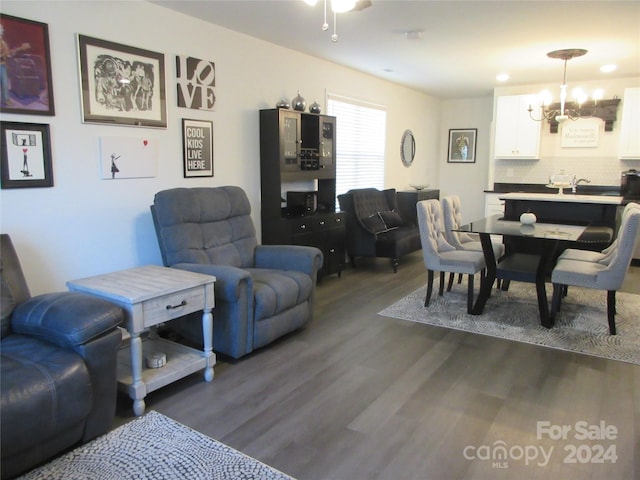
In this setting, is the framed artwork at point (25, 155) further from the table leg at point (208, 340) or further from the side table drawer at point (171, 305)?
the table leg at point (208, 340)

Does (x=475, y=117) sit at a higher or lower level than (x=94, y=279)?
higher

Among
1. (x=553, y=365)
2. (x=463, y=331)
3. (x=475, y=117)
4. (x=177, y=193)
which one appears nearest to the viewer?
(x=553, y=365)

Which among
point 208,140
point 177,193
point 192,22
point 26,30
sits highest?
point 192,22

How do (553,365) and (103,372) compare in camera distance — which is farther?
(553,365)

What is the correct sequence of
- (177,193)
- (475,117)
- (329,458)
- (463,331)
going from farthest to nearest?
1. (475,117)
2. (463,331)
3. (177,193)
4. (329,458)

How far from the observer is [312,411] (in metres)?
2.55

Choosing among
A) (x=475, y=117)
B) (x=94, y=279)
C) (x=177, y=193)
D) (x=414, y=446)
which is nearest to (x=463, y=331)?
(x=414, y=446)

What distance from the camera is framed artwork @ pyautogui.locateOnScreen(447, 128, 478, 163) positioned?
854 cm

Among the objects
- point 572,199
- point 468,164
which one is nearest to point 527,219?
point 572,199

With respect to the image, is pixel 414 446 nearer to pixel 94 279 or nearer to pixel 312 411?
pixel 312 411

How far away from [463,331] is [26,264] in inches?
126

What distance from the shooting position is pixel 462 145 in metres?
8.66

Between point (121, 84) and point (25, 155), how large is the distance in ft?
2.89

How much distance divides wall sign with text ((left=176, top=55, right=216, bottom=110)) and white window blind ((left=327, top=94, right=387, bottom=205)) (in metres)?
1.93
